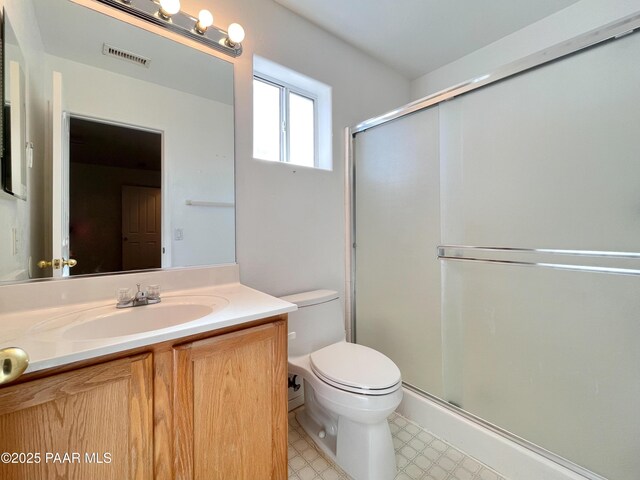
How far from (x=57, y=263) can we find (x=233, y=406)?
835mm

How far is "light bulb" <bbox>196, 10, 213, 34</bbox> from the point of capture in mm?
1266

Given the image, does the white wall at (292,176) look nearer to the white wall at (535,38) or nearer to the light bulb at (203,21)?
the light bulb at (203,21)

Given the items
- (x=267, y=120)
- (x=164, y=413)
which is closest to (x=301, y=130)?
(x=267, y=120)

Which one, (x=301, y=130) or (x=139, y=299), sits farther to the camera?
(x=301, y=130)

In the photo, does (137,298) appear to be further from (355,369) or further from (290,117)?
(290,117)

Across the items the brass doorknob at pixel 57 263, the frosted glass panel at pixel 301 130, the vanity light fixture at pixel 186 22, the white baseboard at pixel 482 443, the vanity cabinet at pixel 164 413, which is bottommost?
the white baseboard at pixel 482 443

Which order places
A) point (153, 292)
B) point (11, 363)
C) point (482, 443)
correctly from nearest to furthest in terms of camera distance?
1. point (11, 363)
2. point (153, 292)
3. point (482, 443)

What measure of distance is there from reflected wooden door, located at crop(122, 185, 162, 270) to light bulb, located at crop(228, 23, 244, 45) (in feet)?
2.67

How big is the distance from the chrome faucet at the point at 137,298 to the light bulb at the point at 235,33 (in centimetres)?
122

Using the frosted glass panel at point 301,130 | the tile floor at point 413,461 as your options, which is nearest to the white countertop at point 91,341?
the tile floor at point 413,461

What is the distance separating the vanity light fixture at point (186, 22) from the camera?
1182mm

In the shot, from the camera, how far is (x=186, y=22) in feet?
4.18

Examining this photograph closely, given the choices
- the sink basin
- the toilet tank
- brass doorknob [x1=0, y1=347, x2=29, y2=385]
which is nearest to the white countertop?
the sink basin

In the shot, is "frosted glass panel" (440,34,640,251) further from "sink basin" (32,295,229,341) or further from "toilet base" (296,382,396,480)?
"sink basin" (32,295,229,341)
